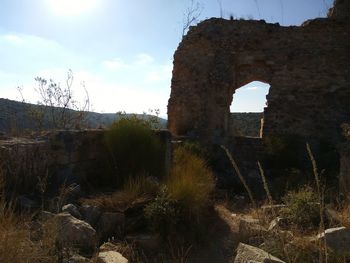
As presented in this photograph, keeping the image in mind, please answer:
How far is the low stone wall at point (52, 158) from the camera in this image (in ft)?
15.6

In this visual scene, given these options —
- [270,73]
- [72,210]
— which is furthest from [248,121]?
[72,210]

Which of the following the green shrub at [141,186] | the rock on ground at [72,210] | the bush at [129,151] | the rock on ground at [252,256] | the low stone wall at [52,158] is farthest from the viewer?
the bush at [129,151]

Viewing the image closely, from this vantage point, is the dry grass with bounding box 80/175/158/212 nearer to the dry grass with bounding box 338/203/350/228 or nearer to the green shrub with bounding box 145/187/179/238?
the green shrub with bounding box 145/187/179/238

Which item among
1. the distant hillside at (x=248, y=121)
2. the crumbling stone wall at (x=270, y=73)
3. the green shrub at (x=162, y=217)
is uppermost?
the crumbling stone wall at (x=270, y=73)

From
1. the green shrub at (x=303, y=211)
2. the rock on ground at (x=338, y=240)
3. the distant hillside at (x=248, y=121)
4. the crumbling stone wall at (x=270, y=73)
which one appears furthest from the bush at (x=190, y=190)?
the distant hillside at (x=248, y=121)

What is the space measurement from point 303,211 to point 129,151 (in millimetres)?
2629

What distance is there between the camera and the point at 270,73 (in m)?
11.9

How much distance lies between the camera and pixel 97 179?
5.95 meters

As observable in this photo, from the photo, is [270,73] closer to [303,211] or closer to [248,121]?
[303,211]

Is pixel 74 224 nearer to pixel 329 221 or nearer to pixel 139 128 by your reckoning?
pixel 139 128

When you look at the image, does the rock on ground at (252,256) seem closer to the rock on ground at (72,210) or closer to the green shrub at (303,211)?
the green shrub at (303,211)

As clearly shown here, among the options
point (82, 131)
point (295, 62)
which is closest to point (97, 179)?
point (82, 131)

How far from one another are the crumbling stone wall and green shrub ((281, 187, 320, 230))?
6.43m

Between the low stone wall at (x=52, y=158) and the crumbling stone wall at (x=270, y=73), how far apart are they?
5.68 meters
